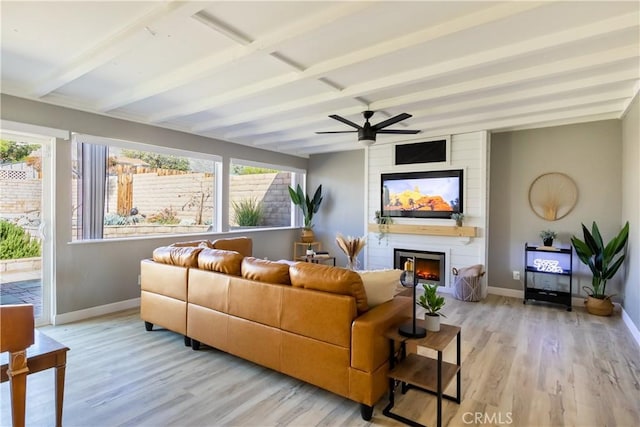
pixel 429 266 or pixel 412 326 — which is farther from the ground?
pixel 412 326

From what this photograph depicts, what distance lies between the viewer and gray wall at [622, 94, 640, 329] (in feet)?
11.3

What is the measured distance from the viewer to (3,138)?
3410mm

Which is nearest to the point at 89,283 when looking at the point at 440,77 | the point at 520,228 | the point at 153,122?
the point at 153,122

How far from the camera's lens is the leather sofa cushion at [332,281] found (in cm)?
A: 215

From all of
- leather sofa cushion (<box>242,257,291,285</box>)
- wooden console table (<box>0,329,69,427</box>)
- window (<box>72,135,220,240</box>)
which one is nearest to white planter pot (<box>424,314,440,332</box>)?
leather sofa cushion (<box>242,257,291,285</box>)

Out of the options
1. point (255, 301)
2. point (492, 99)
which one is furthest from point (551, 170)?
point (255, 301)

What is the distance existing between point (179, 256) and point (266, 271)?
112 centimetres

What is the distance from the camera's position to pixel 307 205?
693 cm

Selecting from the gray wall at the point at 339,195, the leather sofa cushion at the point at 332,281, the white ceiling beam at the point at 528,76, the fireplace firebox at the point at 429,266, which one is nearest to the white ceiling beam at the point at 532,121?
the gray wall at the point at 339,195

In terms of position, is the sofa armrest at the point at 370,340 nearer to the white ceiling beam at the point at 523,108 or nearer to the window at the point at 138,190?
the white ceiling beam at the point at 523,108

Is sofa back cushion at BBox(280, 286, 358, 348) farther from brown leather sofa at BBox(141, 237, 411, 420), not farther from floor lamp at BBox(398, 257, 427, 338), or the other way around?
floor lamp at BBox(398, 257, 427, 338)

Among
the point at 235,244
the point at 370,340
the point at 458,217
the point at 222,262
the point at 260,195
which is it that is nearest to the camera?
the point at 370,340

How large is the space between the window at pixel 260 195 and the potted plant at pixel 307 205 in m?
0.29

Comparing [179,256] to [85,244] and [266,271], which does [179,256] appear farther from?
[85,244]
